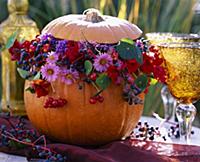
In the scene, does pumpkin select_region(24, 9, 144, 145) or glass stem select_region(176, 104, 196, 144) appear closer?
pumpkin select_region(24, 9, 144, 145)

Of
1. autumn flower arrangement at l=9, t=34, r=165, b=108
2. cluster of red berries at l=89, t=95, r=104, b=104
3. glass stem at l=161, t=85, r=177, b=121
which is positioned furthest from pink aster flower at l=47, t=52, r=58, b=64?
glass stem at l=161, t=85, r=177, b=121

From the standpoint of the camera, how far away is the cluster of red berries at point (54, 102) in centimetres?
103

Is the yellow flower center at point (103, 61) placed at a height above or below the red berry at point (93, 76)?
above

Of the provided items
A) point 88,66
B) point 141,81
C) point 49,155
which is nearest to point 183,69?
point 141,81

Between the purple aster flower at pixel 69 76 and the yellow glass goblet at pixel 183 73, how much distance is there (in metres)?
0.21

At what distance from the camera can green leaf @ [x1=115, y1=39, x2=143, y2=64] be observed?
991 millimetres

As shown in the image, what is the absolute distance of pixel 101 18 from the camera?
1.14m

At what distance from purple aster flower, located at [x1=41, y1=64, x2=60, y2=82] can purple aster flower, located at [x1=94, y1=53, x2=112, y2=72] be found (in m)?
0.08

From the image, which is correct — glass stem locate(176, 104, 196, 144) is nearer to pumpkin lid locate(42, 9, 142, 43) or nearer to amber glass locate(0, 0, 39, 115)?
pumpkin lid locate(42, 9, 142, 43)

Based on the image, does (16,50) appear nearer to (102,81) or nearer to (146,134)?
(102,81)

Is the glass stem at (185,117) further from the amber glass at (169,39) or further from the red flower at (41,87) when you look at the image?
the red flower at (41,87)

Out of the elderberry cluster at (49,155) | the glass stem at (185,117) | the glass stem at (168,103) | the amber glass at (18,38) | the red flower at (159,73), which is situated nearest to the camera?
the elderberry cluster at (49,155)

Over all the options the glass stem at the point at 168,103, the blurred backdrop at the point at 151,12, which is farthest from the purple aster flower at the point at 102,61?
the blurred backdrop at the point at 151,12

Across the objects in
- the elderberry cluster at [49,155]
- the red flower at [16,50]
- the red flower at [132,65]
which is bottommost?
the elderberry cluster at [49,155]
